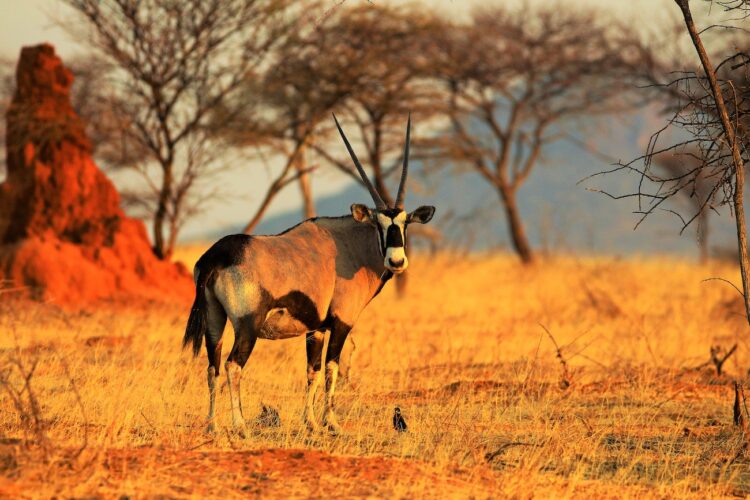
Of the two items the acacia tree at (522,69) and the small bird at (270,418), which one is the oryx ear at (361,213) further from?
the acacia tree at (522,69)

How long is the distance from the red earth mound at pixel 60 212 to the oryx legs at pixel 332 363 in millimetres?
8524

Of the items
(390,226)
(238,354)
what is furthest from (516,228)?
(238,354)

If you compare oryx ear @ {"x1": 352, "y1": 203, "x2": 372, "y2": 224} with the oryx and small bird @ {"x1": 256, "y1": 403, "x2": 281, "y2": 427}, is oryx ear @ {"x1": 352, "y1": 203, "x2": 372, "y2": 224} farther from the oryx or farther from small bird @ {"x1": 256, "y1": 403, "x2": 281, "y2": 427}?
small bird @ {"x1": 256, "y1": 403, "x2": 281, "y2": 427}

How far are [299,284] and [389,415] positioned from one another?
1.45 metres

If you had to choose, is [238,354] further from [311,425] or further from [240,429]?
[311,425]

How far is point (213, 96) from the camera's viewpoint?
63.9 ft

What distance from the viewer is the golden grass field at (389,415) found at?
560cm

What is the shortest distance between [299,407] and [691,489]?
10.4 ft


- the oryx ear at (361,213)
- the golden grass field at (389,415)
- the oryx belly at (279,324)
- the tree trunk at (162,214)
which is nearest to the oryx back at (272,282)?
the oryx belly at (279,324)

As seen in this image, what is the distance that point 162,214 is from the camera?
1845 cm

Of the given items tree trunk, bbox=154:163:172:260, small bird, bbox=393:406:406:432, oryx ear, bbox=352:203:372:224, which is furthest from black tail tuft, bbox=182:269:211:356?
tree trunk, bbox=154:163:172:260

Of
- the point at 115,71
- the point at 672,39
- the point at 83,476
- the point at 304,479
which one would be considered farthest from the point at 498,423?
the point at 672,39

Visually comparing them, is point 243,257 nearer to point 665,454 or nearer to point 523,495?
point 523,495

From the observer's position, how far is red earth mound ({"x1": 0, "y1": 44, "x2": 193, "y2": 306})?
50.8ft
